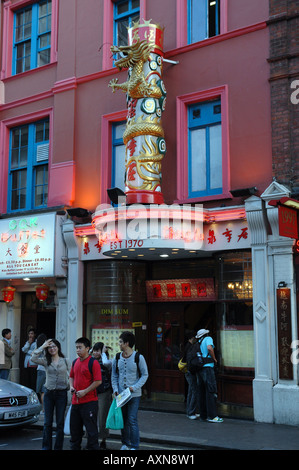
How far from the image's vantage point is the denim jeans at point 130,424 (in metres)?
8.23

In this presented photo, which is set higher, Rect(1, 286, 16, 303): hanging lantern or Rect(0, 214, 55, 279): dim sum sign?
Rect(0, 214, 55, 279): dim sum sign

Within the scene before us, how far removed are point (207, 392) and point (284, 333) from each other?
77.6 inches

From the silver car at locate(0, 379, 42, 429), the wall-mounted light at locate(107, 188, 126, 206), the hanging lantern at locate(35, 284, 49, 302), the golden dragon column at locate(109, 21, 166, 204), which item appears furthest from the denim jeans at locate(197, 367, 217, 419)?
the hanging lantern at locate(35, 284, 49, 302)

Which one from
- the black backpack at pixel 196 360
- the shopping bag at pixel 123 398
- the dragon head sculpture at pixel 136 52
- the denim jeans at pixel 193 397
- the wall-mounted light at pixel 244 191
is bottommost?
the denim jeans at pixel 193 397

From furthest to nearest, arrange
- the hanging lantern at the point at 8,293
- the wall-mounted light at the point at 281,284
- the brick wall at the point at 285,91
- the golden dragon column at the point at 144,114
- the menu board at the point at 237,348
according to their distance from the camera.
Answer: the hanging lantern at the point at 8,293 → the golden dragon column at the point at 144,114 → the menu board at the point at 237,348 → the brick wall at the point at 285,91 → the wall-mounted light at the point at 281,284

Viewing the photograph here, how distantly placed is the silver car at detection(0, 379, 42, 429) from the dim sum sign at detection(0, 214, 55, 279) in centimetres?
428

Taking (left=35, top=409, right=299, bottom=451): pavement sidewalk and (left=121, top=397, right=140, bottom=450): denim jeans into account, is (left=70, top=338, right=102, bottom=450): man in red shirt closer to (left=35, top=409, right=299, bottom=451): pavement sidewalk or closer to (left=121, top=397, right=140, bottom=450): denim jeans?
(left=121, top=397, right=140, bottom=450): denim jeans

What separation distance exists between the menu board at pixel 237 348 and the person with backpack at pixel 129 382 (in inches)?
168

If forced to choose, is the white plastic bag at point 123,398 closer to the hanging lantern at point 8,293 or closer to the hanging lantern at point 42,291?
the hanging lantern at point 42,291

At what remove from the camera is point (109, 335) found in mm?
14250

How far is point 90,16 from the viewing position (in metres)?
15.7

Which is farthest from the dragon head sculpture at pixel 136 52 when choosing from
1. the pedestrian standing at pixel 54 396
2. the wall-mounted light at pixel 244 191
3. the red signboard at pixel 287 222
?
the pedestrian standing at pixel 54 396

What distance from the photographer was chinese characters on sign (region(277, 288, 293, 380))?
1107 cm

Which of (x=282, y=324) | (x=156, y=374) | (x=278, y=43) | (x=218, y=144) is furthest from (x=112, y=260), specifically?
(x=278, y=43)
